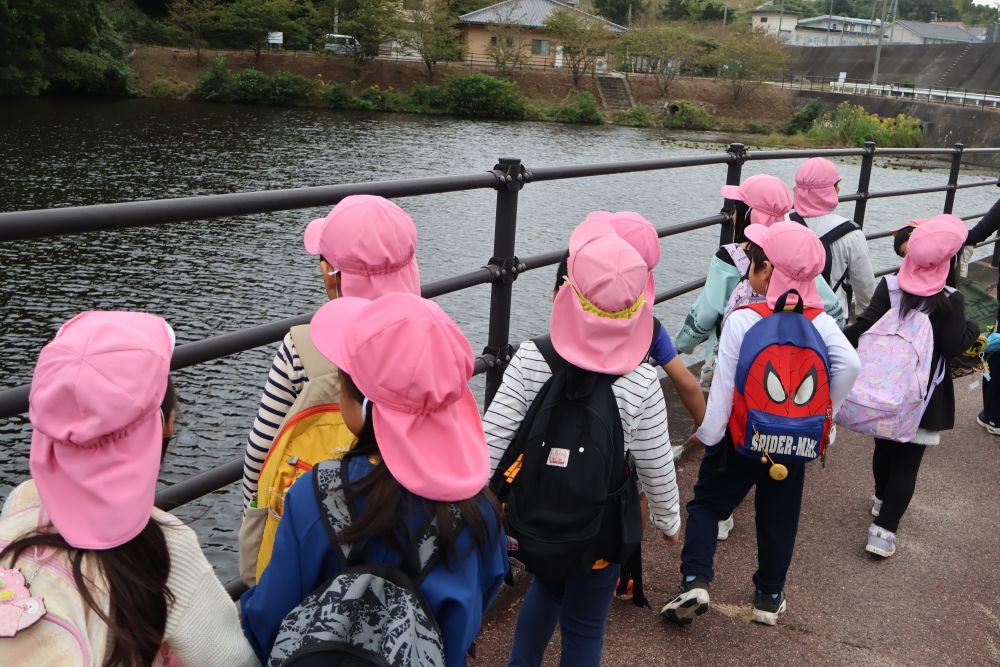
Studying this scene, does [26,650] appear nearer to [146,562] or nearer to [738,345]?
[146,562]

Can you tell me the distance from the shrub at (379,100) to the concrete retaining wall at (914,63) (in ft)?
105

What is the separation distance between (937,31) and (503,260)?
104 meters

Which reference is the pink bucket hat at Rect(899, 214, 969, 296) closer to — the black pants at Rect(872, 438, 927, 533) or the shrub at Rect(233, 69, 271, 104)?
the black pants at Rect(872, 438, 927, 533)

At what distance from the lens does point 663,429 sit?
7.80ft

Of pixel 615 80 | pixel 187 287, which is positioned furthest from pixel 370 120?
pixel 187 287

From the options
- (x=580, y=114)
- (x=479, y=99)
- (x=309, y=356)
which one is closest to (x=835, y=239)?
(x=309, y=356)

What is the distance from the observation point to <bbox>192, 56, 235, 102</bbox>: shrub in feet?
146

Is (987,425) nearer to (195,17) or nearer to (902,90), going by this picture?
(195,17)

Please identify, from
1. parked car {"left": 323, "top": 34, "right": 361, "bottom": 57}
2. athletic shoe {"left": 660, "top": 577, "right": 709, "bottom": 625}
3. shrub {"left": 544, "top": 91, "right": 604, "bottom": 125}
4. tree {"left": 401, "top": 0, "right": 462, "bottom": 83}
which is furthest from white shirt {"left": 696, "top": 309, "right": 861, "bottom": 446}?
parked car {"left": 323, "top": 34, "right": 361, "bottom": 57}

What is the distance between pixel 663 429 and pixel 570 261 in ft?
1.64

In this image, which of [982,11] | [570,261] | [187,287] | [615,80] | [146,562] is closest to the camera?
[146,562]

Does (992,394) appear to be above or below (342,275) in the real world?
below

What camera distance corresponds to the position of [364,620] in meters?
1.44

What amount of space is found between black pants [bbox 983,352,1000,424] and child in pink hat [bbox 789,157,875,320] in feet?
4.21
